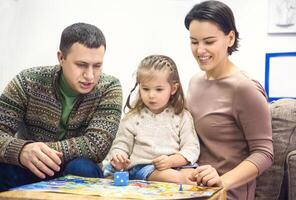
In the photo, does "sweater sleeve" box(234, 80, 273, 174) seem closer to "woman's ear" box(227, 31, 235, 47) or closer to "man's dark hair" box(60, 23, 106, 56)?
"woman's ear" box(227, 31, 235, 47)

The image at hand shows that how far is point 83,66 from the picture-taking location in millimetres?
1736

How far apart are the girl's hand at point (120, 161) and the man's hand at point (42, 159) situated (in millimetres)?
204

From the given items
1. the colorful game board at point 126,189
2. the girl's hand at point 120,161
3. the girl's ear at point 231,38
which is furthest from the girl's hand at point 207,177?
the girl's ear at point 231,38

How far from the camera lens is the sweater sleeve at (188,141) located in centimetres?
165

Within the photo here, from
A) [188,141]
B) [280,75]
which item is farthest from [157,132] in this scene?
[280,75]

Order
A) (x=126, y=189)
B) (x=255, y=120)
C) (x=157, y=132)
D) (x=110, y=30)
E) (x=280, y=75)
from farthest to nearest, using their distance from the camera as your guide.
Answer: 1. (x=110, y=30)
2. (x=280, y=75)
3. (x=157, y=132)
4. (x=255, y=120)
5. (x=126, y=189)

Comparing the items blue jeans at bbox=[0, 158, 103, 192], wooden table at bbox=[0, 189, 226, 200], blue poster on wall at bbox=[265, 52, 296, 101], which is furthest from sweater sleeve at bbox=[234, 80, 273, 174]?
blue poster on wall at bbox=[265, 52, 296, 101]

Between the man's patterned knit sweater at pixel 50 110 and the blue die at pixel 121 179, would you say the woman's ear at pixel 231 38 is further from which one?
the blue die at pixel 121 179

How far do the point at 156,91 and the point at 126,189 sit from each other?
0.52 metres

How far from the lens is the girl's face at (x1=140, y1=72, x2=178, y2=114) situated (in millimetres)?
1712

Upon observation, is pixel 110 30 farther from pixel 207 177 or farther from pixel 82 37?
pixel 207 177

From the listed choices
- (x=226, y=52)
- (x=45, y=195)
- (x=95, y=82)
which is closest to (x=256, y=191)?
(x=226, y=52)

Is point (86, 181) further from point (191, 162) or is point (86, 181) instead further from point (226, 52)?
point (226, 52)

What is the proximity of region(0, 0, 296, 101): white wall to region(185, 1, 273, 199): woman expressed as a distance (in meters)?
0.73
